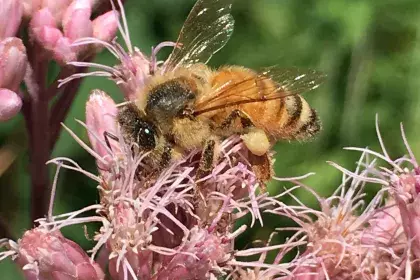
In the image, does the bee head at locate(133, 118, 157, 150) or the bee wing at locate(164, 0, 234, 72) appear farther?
the bee wing at locate(164, 0, 234, 72)

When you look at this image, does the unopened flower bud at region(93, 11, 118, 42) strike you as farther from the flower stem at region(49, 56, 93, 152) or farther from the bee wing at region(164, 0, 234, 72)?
the bee wing at region(164, 0, 234, 72)

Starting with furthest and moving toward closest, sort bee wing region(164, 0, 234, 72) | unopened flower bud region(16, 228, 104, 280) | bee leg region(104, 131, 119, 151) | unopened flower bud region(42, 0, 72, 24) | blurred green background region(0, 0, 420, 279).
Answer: blurred green background region(0, 0, 420, 279), unopened flower bud region(42, 0, 72, 24), bee wing region(164, 0, 234, 72), bee leg region(104, 131, 119, 151), unopened flower bud region(16, 228, 104, 280)

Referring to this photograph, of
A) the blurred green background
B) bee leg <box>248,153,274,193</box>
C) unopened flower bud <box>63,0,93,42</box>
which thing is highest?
unopened flower bud <box>63,0,93,42</box>

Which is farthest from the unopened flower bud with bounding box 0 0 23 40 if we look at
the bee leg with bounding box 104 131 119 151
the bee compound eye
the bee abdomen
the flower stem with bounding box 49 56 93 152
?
the bee abdomen

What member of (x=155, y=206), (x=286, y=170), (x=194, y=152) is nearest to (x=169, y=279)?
(x=155, y=206)

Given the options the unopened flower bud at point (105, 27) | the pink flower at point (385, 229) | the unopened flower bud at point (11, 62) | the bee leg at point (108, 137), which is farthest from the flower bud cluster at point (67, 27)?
the pink flower at point (385, 229)

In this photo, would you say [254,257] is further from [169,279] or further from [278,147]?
[278,147]
